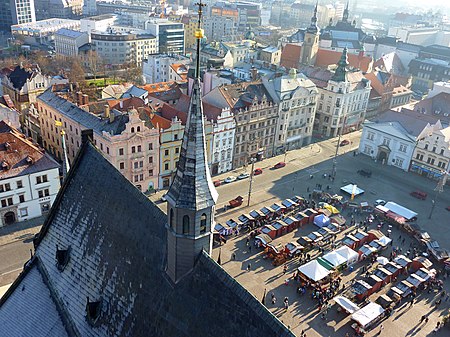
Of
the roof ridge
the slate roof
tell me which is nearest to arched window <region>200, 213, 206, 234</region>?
the roof ridge

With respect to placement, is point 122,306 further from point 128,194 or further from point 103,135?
point 103,135

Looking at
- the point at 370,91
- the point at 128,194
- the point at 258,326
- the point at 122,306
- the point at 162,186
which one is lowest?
the point at 162,186

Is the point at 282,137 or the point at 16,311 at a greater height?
the point at 16,311

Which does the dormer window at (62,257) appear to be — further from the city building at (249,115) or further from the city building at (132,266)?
the city building at (249,115)

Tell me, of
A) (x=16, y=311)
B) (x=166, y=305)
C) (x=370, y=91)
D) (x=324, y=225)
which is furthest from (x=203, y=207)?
(x=370, y=91)

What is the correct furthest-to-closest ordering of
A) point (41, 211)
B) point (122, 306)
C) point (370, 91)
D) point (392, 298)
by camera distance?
1. point (370, 91)
2. point (41, 211)
3. point (392, 298)
4. point (122, 306)

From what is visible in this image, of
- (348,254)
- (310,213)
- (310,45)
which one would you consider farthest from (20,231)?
(310,45)

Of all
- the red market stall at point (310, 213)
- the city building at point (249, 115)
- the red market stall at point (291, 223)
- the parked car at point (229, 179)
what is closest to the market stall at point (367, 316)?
the red market stall at point (291, 223)

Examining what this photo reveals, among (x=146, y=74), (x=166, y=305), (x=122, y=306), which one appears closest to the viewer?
(x=166, y=305)
